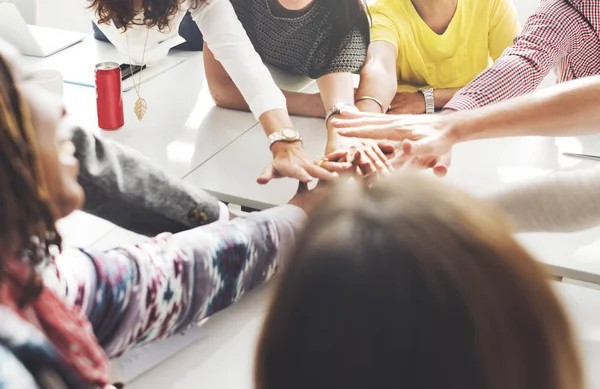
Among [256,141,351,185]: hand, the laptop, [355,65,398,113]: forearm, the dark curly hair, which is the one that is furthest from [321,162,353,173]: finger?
the laptop

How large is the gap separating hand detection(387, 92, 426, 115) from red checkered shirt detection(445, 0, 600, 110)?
0.42ft

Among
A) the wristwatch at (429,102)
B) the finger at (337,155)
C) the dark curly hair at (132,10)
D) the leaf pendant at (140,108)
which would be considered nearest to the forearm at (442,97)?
the wristwatch at (429,102)

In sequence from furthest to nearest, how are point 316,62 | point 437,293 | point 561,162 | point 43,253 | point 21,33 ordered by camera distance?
1. point 21,33
2. point 316,62
3. point 561,162
4. point 43,253
5. point 437,293

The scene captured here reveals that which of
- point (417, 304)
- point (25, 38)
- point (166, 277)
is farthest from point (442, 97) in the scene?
point (417, 304)

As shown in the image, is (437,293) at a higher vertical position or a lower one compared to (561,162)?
higher

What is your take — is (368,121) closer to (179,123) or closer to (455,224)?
(179,123)

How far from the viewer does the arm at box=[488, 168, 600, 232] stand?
1.16 metres

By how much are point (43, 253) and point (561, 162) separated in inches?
44.8

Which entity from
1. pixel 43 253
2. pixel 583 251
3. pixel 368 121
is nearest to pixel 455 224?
pixel 43 253

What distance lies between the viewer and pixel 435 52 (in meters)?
1.86

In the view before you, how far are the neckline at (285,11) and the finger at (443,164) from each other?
2.18ft

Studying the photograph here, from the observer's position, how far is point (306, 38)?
1.85 meters

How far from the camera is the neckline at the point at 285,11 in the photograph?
1807mm

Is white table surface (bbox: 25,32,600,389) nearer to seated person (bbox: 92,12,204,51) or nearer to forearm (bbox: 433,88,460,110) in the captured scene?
seated person (bbox: 92,12,204,51)
